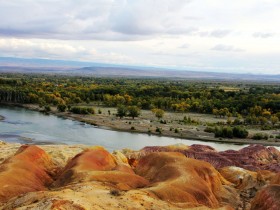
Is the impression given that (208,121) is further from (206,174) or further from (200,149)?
(206,174)

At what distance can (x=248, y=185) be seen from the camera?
105ft

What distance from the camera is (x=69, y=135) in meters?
78.5

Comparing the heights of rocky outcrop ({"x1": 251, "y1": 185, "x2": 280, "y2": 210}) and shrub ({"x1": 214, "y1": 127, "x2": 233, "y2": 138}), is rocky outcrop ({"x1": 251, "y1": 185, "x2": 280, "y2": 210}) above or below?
above

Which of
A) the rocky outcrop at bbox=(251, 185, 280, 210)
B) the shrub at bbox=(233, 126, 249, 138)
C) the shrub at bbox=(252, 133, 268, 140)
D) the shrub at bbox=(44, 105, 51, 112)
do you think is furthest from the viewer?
the shrub at bbox=(44, 105, 51, 112)

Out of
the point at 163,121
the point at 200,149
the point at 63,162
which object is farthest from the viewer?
the point at 163,121

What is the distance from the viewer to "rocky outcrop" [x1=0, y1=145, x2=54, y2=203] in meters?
24.7

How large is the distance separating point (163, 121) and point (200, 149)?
55.5 metres

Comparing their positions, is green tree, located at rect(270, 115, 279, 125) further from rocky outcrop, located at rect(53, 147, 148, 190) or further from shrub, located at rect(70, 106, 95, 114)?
rocky outcrop, located at rect(53, 147, 148, 190)

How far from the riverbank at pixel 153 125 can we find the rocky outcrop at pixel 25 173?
54929mm

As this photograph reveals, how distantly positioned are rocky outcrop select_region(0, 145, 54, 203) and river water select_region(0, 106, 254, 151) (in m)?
35.1

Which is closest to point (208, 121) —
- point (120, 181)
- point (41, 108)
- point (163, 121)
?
point (163, 121)

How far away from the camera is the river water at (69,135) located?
235ft

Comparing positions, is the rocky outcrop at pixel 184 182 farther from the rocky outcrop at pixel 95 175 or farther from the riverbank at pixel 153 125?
the riverbank at pixel 153 125

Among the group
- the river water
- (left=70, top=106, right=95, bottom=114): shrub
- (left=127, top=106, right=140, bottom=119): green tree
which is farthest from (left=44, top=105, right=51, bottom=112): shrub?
(left=127, top=106, right=140, bottom=119): green tree
